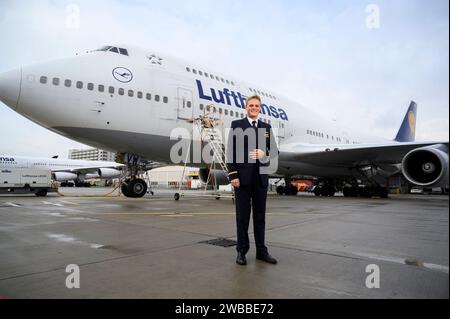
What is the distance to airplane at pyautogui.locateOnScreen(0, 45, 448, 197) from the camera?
7719 mm

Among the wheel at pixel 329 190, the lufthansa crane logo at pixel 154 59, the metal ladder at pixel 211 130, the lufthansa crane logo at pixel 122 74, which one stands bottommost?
the wheel at pixel 329 190

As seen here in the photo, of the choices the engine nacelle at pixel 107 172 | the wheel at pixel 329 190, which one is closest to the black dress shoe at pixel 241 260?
the wheel at pixel 329 190

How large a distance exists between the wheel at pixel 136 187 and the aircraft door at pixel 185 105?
9.91 ft

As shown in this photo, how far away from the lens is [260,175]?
2.94 meters

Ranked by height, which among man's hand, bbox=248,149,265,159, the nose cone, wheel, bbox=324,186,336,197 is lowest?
wheel, bbox=324,186,336,197

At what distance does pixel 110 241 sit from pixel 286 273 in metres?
2.20

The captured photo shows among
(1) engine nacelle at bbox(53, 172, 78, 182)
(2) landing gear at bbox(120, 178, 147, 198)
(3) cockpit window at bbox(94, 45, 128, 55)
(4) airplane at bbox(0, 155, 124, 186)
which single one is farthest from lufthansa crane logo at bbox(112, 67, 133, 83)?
(1) engine nacelle at bbox(53, 172, 78, 182)

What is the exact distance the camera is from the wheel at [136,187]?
35.3 ft

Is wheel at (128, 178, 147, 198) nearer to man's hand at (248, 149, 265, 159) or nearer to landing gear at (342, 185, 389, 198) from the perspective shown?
man's hand at (248, 149, 265, 159)

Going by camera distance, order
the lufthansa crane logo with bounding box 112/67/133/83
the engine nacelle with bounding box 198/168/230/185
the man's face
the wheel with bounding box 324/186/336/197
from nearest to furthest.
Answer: the man's face → the lufthansa crane logo with bounding box 112/67/133/83 → the engine nacelle with bounding box 198/168/230/185 → the wheel with bounding box 324/186/336/197

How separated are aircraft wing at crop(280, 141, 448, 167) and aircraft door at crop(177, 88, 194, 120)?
528 cm

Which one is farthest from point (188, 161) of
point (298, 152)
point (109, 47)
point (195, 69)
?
point (298, 152)

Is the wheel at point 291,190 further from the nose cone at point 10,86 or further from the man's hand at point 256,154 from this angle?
the man's hand at point 256,154

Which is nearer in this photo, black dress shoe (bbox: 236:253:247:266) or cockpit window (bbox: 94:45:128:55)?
black dress shoe (bbox: 236:253:247:266)
